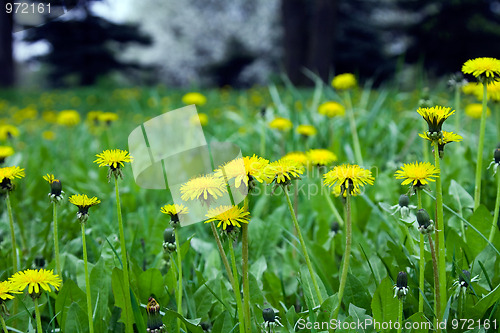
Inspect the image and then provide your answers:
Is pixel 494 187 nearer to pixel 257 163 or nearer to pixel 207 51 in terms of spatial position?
pixel 257 163

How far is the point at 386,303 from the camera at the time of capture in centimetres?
84

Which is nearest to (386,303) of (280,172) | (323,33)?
(280,172)

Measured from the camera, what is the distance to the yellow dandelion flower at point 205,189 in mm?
689

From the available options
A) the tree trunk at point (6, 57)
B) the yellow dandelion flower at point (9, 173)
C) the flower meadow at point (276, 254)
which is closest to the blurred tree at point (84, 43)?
the tree trunk at point (6, 57)

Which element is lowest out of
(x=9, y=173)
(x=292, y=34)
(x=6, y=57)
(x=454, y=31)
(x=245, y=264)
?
(x=245, y=264)

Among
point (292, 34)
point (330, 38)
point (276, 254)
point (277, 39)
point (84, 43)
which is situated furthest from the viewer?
point (277, 39)

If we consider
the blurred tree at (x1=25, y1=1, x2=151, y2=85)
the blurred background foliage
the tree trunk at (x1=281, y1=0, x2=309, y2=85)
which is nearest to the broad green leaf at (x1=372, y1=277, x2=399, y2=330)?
the blurred background foliage

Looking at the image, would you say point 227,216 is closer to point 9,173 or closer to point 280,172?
point 280,172

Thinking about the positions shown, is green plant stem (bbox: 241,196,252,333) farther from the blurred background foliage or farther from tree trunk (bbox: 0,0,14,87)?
tree trunk (bbox: 0,0,14,87)

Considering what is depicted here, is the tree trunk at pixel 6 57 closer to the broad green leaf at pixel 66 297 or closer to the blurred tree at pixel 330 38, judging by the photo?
the blurred tree at pixel 330 38

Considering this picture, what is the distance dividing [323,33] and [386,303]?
29.2ft

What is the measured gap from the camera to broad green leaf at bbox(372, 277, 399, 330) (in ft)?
2.75

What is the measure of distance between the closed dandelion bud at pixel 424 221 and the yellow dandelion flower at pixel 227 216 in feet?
0.88

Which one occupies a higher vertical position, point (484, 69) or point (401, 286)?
point (484, 69)
